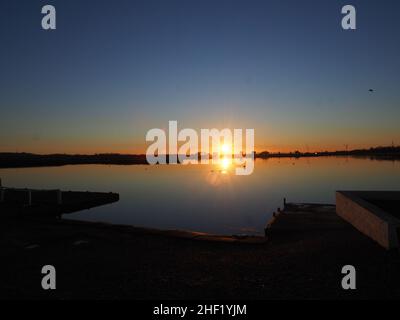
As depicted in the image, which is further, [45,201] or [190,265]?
[45,201]

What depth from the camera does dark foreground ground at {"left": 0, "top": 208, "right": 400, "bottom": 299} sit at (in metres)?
7.87

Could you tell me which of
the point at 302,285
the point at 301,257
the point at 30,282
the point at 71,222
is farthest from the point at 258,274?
the point at 71,222

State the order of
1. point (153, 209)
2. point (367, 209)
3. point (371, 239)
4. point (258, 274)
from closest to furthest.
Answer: point (258, 274) → point (371, 239) → point (367, 209) → point (153, 209)

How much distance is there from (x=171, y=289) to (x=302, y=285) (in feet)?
10.4

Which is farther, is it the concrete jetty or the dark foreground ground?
the concrete jetty

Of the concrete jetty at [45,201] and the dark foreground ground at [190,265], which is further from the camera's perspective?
the concrete jetty at [45,201]

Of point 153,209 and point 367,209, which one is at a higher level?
point 367,209

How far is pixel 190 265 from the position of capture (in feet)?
32.9

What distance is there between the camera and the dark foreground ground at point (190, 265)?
787cm

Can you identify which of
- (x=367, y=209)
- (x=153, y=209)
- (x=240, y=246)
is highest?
(x=367, y=209)

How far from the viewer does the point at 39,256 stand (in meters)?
10.9
